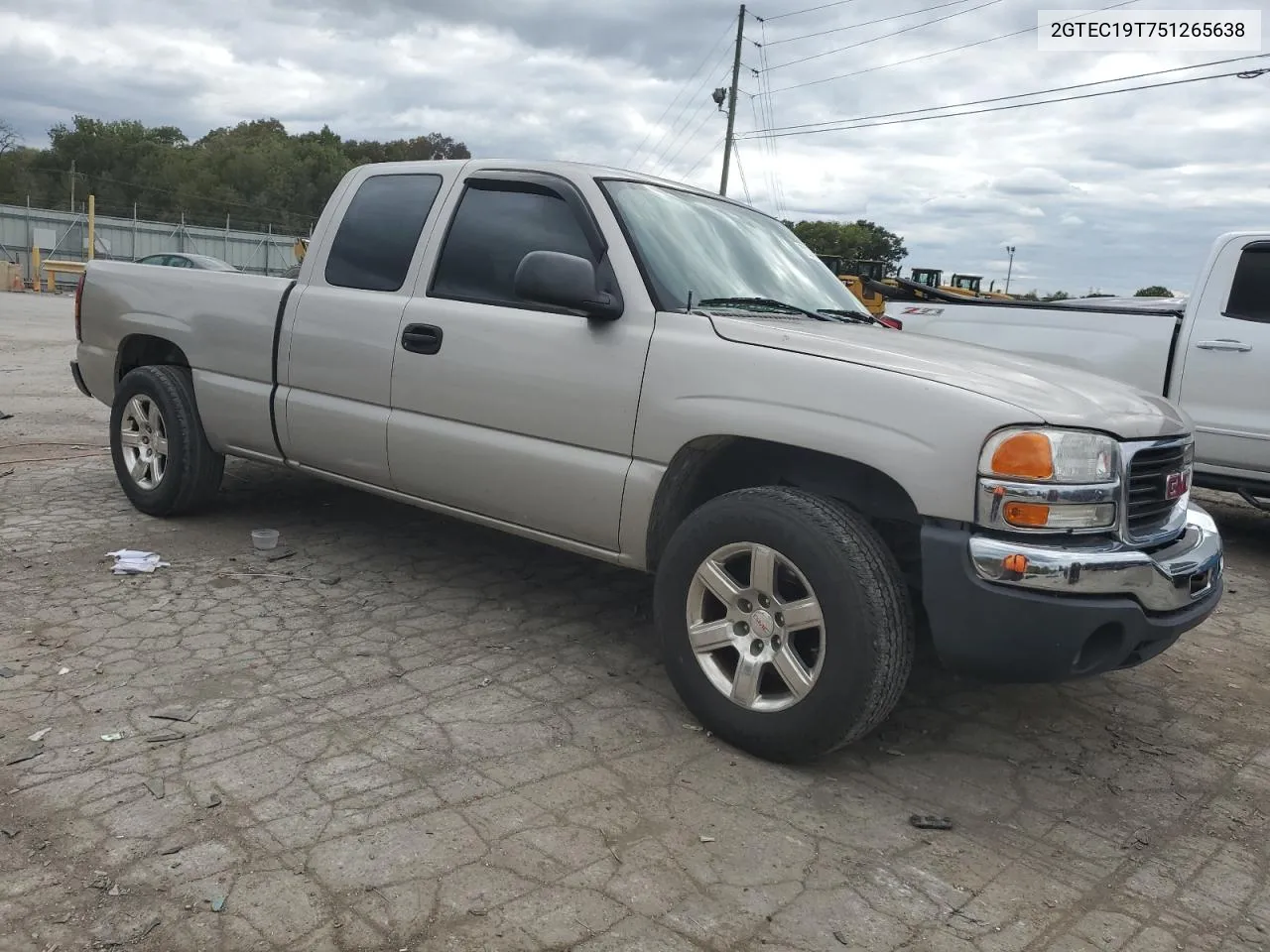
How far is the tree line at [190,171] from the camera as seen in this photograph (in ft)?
202

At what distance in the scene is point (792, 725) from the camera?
3105 mm

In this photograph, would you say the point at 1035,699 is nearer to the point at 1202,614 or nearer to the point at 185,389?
the point at 1202,614

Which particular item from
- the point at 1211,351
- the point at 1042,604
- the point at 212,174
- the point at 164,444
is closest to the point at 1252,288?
the point at 1211,351

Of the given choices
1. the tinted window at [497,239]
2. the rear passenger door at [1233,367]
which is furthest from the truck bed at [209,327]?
the rear passenger door at [1233,367]

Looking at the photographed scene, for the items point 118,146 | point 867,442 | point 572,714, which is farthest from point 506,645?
point 118,146

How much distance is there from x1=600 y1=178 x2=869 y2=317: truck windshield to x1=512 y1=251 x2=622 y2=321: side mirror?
0.28m

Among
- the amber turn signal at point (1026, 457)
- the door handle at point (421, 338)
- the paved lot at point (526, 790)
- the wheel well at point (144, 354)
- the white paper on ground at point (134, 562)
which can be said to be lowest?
the paved lot at point (526, 790)

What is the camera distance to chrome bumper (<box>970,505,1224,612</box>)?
2.80 metres

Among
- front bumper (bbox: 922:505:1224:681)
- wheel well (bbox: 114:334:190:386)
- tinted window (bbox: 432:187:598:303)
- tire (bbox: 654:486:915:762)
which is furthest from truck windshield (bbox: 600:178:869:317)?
wheel well (bbox: 114:334:190:386)

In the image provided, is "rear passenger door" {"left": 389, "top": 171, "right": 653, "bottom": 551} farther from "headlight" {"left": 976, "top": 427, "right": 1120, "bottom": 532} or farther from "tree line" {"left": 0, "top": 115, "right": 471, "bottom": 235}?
"tree line" {"left": 0, "top": 115, "right": 471, "bottom": 235}

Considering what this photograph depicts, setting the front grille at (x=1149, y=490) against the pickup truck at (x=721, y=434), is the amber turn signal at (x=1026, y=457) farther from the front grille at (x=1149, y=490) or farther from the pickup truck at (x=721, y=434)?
the front grille at (x=1149, y=490)

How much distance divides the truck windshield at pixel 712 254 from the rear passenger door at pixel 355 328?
3.40 ft

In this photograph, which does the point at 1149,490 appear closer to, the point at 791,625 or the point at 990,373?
the point at 990,373

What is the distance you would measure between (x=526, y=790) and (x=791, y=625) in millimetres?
915
